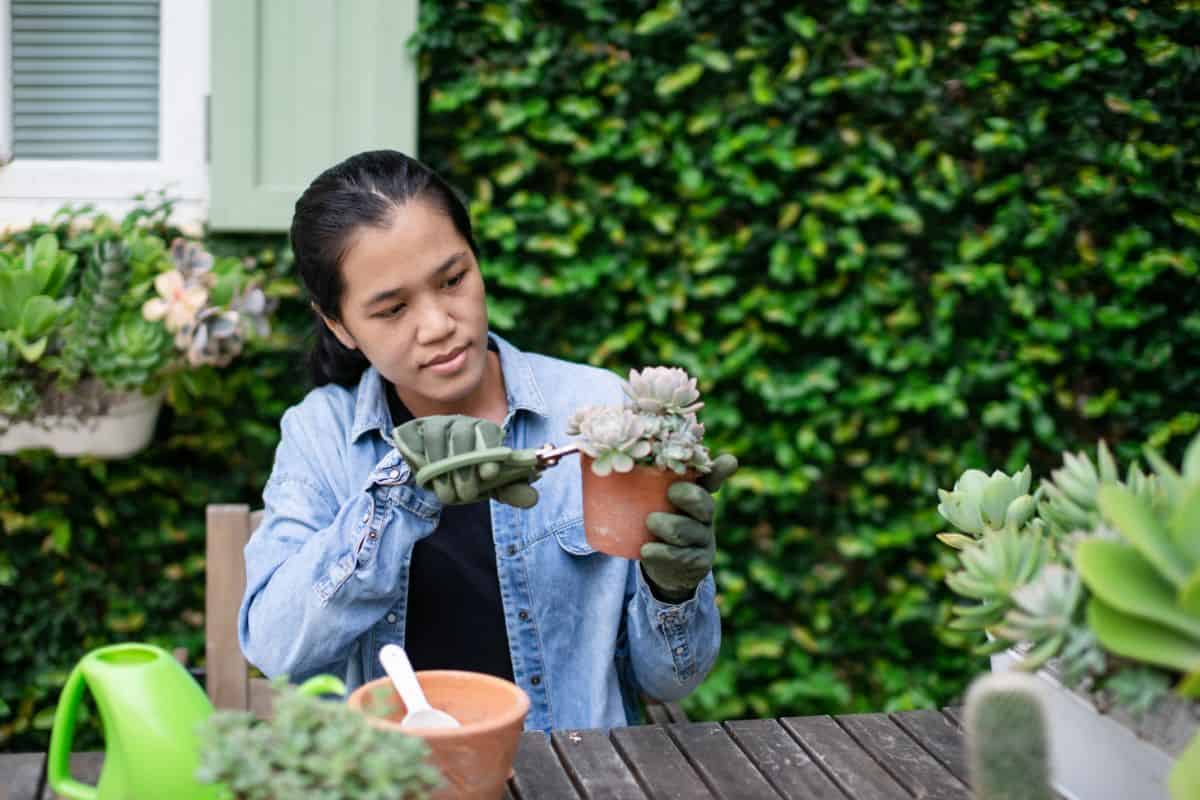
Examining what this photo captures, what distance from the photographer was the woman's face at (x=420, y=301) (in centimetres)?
158

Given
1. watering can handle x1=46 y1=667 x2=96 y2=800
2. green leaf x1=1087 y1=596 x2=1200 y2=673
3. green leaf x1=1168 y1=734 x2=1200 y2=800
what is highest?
green leaf x1=1087 y1=596 x2=1200 y2=673

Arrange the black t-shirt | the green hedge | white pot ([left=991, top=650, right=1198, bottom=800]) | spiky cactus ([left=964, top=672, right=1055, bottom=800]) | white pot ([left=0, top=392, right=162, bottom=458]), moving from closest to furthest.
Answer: spiky cactus ([left=964, top=672, right=1055, bottom=800]) < white pot ([left=991, top=650, right=1198, bottom=800]) < the black t-shirt < white pot ([left=0, top=392, right=162, bottom=458]) < the green hedge

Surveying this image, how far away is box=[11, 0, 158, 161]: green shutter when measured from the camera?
8.26ft

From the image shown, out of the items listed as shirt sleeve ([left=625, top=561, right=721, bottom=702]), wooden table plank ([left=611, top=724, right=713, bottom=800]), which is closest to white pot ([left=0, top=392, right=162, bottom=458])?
shirt sleeve ([left=625, top=561, right=721, bottom=702])

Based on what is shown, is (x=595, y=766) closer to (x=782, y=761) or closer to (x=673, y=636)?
(x=782, y=761)

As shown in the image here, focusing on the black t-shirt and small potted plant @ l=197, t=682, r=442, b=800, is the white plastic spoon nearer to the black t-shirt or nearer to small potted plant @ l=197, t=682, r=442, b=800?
small potted plant @ l=197, t=682, r=442, b=800

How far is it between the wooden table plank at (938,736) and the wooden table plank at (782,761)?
0.13 m

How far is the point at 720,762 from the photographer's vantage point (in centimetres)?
125

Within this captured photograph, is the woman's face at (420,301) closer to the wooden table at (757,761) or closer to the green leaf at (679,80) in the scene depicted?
the wooden table at (757,761)

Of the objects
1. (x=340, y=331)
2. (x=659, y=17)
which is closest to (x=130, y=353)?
(x=340, y=331)

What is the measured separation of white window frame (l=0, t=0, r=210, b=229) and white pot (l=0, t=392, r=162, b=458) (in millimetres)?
445

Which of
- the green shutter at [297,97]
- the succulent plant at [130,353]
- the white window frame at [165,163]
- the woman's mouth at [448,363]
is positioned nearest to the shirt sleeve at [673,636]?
the woman's mouth at [448,363]

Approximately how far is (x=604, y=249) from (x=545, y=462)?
60.0 inches

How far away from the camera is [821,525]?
112 inches
